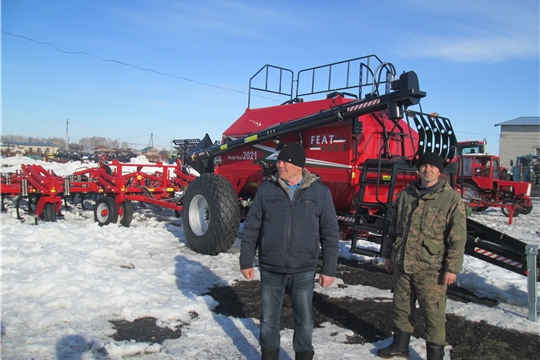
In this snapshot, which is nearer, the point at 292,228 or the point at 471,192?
the point at 292,228

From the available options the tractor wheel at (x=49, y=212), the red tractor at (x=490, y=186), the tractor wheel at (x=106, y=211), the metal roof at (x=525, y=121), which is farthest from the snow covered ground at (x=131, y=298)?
the metal roof at (x=525, y=121)

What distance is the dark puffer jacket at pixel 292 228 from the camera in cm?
302

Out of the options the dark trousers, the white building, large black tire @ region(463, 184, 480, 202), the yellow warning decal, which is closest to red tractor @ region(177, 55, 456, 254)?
the yellow warning decal

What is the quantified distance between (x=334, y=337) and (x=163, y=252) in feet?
12.5

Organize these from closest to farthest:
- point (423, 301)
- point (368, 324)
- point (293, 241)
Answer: point (293, 241) → point (423, 301) → point (368, 324)

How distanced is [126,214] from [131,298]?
211 inches

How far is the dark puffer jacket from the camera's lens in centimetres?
302

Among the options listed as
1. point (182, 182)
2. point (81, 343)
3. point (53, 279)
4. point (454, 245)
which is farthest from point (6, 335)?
point (182, 182)

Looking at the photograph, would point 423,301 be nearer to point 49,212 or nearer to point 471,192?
point 49,212

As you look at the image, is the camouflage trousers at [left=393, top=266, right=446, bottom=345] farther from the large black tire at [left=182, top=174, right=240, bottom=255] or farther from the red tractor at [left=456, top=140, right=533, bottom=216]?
the red tractor at [left=456, top=140, right=533, bottom=216]

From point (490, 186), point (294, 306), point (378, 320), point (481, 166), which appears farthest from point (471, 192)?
point (294, 306)

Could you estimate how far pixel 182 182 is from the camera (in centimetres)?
1155

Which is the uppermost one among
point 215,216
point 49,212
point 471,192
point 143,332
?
point 471,192

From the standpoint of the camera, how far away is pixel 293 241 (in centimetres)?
302
